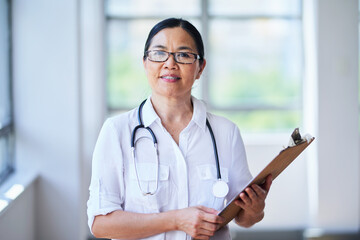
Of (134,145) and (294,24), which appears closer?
(134,145)

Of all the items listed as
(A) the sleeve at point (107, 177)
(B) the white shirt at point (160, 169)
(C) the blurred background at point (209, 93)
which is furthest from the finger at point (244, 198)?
(C) the blurred background at point (209, 93)

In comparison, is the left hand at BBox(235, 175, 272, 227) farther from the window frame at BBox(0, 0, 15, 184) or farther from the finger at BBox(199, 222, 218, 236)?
the window frame at BBox(0, 0, 15, 184)

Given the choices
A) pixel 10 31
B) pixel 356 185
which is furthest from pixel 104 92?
pixel 356 185

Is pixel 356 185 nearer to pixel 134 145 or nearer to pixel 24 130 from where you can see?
pixel 24 130

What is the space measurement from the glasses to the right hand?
454 millimetres

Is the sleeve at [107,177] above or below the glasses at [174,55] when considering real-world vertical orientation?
below

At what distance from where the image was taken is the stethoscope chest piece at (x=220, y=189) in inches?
64.1

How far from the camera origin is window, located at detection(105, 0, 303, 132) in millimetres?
4555

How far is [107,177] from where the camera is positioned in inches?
63.0

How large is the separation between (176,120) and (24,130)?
1.77 meters

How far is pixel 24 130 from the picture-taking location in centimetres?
326

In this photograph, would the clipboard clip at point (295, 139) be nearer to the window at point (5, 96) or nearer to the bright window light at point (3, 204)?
the bright window light at point (3, 204)

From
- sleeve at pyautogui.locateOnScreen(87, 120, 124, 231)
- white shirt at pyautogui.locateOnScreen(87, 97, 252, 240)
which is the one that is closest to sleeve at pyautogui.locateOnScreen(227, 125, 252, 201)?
white shirt at pyautogui.locateOnScreen(87, 97, 252, 240)

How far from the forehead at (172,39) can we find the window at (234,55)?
288cm
